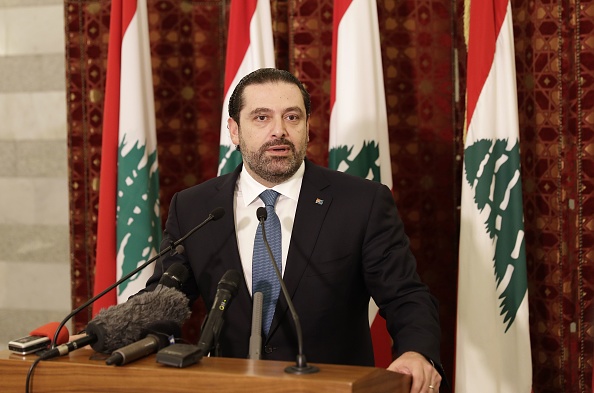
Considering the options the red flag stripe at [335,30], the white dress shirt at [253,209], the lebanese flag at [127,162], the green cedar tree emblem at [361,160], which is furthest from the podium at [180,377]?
the red flag stripe at [335,30]

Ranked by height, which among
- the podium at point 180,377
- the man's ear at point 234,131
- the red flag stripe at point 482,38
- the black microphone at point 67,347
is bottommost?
the podium at point 180,377

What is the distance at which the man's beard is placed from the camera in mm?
2539

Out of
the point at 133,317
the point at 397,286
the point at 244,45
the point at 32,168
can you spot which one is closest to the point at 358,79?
the point at 244,45

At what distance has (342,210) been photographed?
8.26ft

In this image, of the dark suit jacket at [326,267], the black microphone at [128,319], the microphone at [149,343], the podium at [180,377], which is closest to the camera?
the podium at [180,377]

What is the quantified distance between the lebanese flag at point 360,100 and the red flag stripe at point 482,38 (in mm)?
402

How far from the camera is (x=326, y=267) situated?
246 centimetres

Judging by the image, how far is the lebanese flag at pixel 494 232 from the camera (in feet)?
10.3

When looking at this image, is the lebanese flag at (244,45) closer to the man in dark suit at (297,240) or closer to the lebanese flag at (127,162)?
the lebanese flag at (127,162)

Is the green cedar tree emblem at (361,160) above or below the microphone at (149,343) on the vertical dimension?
above

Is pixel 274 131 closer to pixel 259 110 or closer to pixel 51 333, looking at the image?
pixel 259 110

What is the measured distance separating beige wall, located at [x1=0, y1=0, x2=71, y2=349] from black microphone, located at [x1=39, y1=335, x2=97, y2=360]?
2443 millimetres

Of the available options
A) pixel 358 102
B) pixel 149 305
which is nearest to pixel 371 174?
pixel 358 102

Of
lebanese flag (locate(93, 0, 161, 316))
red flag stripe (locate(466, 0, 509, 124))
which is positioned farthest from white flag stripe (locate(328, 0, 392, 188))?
lebanese flag (locate(93, 0, 161, 316))
